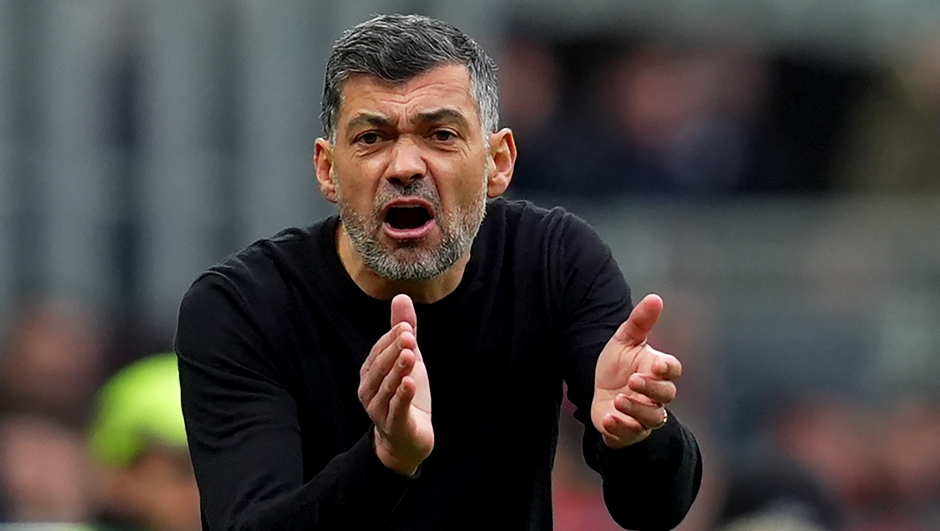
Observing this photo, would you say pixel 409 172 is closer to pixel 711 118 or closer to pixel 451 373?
pixel 451 373

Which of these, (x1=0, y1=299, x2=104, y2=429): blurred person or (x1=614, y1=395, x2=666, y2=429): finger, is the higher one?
(x1=614, y1=395, x2=666, y2=429): finger

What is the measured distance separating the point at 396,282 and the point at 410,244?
16 cm

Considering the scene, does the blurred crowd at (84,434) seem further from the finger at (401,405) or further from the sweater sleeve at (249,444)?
the finger at (401,405)

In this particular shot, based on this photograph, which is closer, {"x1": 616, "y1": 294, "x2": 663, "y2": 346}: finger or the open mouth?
{"x1": 616, "y1": 294, "x2": 663, "y2": 346}: finger

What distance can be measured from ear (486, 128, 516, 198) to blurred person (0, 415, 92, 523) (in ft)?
11.3

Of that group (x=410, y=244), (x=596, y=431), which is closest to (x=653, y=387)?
(x=596, y=431)

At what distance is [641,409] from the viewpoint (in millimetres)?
4680

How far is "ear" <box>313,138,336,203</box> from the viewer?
5.25m

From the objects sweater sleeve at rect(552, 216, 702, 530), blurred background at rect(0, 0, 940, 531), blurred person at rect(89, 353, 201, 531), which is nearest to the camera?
sweater sleeve at rect(552, 216, 702, 530)

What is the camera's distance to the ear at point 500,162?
526 cm

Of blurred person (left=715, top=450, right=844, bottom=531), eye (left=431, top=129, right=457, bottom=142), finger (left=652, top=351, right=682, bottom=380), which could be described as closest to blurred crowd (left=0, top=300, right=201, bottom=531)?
blurred person (left=715, top=450, right=844, bottom=531)

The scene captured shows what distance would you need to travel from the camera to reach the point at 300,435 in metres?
5.07

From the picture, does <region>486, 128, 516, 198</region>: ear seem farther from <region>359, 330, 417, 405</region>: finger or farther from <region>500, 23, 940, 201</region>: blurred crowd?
<region>500, 23, 940, 201</region>: blurred crowd

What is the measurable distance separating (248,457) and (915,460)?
22.4ft
